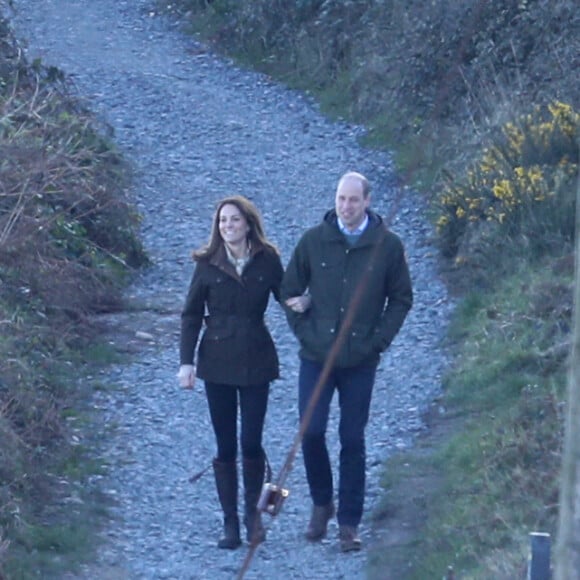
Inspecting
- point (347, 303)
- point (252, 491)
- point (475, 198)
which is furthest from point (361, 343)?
point (475, 198)

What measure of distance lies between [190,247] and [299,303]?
6246 millimetres

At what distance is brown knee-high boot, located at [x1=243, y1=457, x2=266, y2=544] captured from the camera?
271 inches

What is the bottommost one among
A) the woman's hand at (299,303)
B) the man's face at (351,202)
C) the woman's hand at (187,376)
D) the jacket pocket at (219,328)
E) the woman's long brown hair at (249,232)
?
the woman's hand at (187,376)

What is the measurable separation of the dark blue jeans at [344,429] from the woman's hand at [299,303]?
265 mm

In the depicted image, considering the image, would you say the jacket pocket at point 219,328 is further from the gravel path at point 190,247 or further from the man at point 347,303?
the gravel path at point 190,247

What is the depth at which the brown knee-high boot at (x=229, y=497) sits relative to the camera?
6.86 m

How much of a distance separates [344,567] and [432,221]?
247 inches

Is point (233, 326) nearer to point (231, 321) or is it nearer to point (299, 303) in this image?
point (231, 321)

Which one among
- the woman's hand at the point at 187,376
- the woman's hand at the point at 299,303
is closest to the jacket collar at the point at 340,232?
the woman's hand at the point at 299,303

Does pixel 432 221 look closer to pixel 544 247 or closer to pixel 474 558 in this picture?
pixel 544 247

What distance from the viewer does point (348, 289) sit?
6.50 meters

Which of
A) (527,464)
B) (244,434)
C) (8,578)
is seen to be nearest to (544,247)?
(527,464)

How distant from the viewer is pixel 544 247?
1038cm

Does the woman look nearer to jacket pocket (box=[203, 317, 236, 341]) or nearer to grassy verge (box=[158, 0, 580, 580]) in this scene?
jacket pocket (box=[203, 317, 236, 341])
